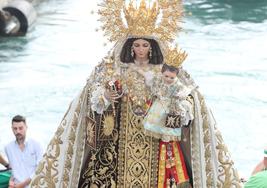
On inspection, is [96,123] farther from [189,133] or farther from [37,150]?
[37,150]

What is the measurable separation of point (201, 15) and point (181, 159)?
64.5 feet

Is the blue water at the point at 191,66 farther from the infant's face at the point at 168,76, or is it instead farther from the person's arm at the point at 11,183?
the infant's face at the point at 168,76

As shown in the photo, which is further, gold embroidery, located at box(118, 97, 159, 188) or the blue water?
the blue water

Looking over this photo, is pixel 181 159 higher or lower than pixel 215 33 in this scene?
higher

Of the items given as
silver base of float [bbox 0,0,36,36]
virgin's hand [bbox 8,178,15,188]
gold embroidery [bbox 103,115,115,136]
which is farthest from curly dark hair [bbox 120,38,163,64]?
silver base of float [bbox 0,0,36,36]

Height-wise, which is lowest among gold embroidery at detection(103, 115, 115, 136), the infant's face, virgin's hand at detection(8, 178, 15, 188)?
virgin's hand at detection(8, 178, 15, 188)

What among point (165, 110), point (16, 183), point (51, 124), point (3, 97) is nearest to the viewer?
point (165, 110)

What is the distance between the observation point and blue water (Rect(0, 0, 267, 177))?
45.4 ft

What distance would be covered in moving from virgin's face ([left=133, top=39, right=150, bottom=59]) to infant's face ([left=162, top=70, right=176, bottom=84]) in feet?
0.73

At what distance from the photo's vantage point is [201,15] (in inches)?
985

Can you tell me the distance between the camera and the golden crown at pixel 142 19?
554cm

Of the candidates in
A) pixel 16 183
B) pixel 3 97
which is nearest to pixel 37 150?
pixel 16 183

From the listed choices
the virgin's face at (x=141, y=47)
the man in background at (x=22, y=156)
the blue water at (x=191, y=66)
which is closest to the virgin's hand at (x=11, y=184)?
the man in background at (x=22, y=156)

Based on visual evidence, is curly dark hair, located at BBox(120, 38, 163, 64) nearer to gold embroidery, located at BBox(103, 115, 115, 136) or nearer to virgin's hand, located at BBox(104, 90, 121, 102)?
virgin's hand, located at BBox(104, 90, 121, 102)
